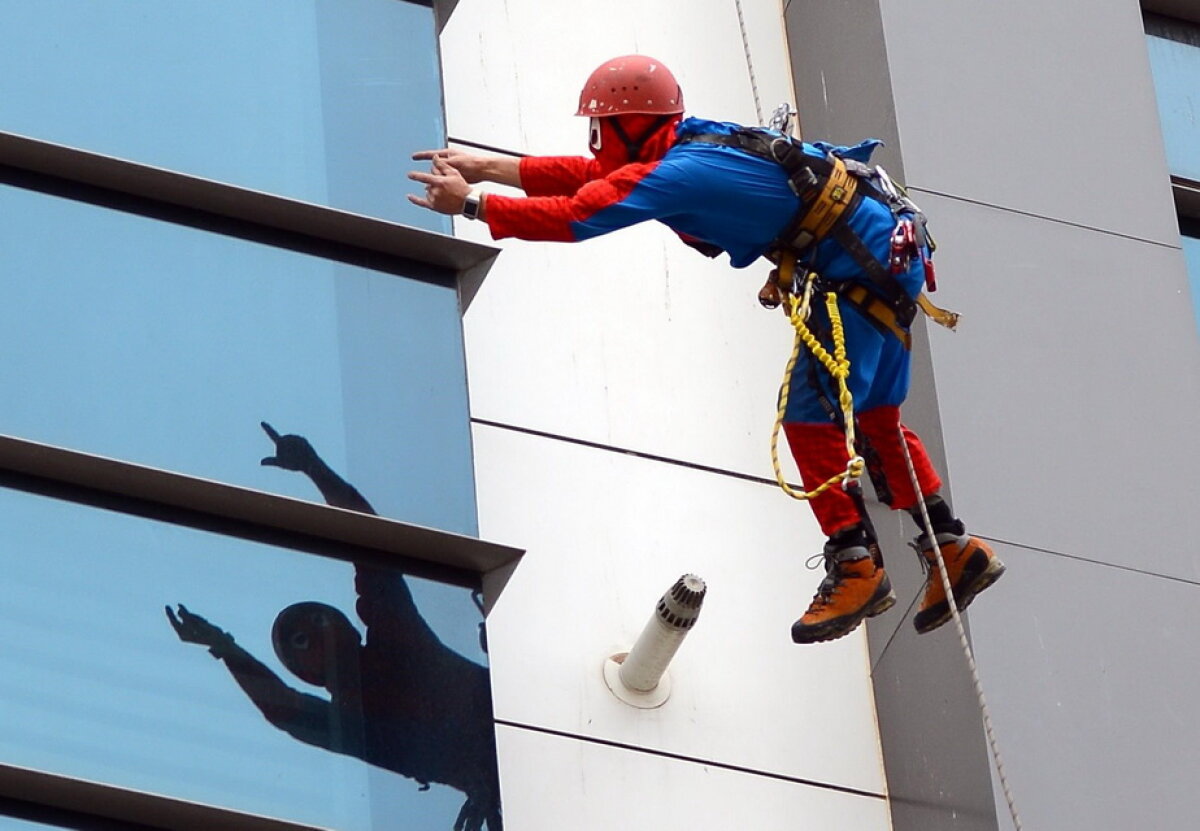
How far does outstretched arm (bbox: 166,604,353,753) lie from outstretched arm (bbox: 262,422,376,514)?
67 centimetres

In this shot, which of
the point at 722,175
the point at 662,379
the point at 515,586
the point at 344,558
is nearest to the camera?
the point at 722,175

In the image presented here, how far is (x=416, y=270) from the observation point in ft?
33.5

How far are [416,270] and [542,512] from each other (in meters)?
0.98

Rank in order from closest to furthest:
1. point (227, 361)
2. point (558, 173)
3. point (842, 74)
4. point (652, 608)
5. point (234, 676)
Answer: point (558, 173) → point (234, 676) → point (227, 361) → point (652, 608) → point (842, 74)

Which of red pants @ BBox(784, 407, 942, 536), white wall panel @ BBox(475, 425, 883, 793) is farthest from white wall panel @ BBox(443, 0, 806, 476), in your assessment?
red pants @ BBox(784, 407, 942, 536)

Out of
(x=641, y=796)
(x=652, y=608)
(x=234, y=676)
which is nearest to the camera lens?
(x=234, y=676)

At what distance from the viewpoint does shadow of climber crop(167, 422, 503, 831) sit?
902 cm

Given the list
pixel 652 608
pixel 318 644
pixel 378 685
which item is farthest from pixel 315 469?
pixel 652 608

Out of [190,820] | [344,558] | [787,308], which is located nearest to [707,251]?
[787,308]

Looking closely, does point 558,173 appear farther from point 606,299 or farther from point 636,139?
point 606,299

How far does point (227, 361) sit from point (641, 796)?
2.05m

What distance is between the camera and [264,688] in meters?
9.01

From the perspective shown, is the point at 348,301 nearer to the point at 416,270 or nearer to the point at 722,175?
the point at 416,270

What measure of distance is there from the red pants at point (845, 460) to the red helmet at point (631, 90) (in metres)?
1.10
